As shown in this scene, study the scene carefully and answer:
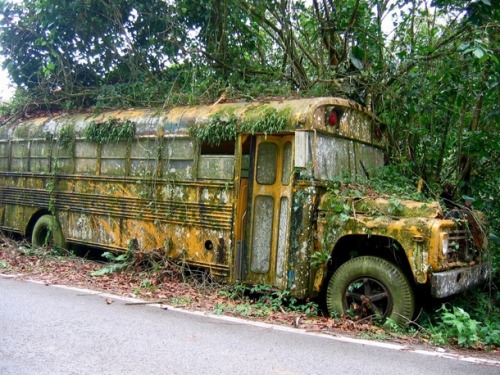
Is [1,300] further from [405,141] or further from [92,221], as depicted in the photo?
[405,141]

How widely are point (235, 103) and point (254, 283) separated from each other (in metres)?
2.59

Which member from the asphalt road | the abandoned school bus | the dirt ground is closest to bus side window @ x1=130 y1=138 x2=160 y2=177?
the abandoned school bus

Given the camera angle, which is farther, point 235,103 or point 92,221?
point 92,221

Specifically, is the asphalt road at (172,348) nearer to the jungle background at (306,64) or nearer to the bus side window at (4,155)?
the jungle background at (306,64)

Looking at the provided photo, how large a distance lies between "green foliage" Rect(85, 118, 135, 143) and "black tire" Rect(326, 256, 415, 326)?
4.25m

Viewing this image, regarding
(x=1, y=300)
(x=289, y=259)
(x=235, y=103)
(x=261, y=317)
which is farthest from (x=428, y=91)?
(x=1, y=300)

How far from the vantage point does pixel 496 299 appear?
22.5ft

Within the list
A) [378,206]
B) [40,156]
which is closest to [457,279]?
[378,206]

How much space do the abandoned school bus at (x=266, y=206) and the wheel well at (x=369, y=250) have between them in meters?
0.02

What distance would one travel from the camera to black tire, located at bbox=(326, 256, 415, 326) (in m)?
5.56

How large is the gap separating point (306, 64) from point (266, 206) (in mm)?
4848

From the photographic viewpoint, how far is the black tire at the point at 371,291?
5562 mm

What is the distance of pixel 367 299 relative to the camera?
5746 millimetres

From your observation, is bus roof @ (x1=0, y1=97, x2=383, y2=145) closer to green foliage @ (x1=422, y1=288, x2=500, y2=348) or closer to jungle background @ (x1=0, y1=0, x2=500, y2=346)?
jungle background @ (x1=0, y1=0, x2=500, y2=346)
